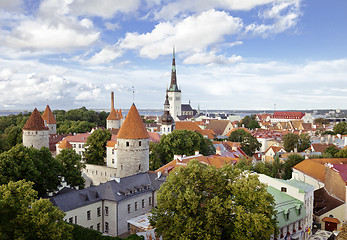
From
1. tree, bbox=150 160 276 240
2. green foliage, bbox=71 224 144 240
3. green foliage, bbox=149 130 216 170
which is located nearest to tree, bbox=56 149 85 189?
green foliage, bbox=149 130 216 170

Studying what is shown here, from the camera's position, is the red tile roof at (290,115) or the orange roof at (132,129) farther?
the red tile roof at (290,115)

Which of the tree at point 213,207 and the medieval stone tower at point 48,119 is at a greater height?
the medieval stone tower at point 48,119

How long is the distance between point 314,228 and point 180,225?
1416 cm

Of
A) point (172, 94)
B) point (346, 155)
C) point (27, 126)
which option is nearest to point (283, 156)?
point (346, 155)

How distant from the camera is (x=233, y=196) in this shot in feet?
56.0

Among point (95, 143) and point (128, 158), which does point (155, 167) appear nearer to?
point (128, 158)

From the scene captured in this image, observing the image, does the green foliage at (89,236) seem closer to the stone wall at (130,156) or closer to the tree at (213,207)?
the tree at (213,207)

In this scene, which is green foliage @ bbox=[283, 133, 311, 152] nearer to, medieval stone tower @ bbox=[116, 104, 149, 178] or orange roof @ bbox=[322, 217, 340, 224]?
orange roof @ bbox=[322, 217, 340, 224]

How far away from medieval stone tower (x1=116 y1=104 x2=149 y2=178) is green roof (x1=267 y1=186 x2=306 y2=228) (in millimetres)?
13508

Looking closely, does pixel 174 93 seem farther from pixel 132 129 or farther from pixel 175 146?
pixel 132 129

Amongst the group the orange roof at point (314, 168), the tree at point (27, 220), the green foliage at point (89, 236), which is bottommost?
the green foliage at point (89, 236)

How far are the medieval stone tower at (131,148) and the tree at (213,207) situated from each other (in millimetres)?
13111

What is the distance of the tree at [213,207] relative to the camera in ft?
48.4

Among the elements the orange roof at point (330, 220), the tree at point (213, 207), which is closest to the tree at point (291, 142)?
the orange roof at point (330, 220)
